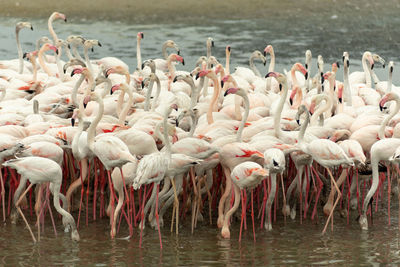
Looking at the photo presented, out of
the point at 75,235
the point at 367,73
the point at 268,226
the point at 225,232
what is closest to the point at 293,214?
the point at 268,226

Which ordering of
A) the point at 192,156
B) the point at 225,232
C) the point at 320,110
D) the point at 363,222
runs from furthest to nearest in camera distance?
the point at 320,110
the point at 363,222
the point at 192,156
the point at 225,232

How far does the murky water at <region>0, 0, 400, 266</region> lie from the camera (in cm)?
791

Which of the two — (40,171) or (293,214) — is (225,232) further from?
(40,171)

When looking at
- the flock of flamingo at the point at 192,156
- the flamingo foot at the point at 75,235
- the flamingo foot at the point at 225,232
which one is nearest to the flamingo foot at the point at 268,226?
the flock of flamingo at the point at 192,156

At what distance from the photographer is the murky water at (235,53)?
7914mm

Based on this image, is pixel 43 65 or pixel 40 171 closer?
pixel 40 171

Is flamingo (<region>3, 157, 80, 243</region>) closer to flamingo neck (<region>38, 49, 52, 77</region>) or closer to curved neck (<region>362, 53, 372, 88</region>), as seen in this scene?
flamingo neck (<region>38, 49, 52, 77</region>)

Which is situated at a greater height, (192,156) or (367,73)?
(367,73)

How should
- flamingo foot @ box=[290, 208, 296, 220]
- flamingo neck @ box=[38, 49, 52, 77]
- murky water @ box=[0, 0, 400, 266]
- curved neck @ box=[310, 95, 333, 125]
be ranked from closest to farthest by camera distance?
murky water @ box=[0, 0, 400, 266] < flamingo foot @ box=[290, 208, 296, 220] < curved neck @ box=[310, 95, 333, 125] < flamingo neck @ box=[38, 49, 52, 77]

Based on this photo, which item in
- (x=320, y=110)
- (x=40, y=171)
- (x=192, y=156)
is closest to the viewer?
(x=40, y=171)

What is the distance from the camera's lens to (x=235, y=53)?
818 inches

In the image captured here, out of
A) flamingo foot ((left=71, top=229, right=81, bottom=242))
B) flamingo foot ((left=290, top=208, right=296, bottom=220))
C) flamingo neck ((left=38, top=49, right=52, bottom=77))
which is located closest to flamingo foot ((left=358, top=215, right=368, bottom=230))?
flamingo foot ((left=290, top=208, right=296, bottom=220))

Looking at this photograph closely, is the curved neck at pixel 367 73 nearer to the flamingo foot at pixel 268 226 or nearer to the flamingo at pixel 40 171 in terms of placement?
the flamingo foot at pixel 268 226

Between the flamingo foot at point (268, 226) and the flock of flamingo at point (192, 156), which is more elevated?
the flock of flamingo at point (192, 156)
